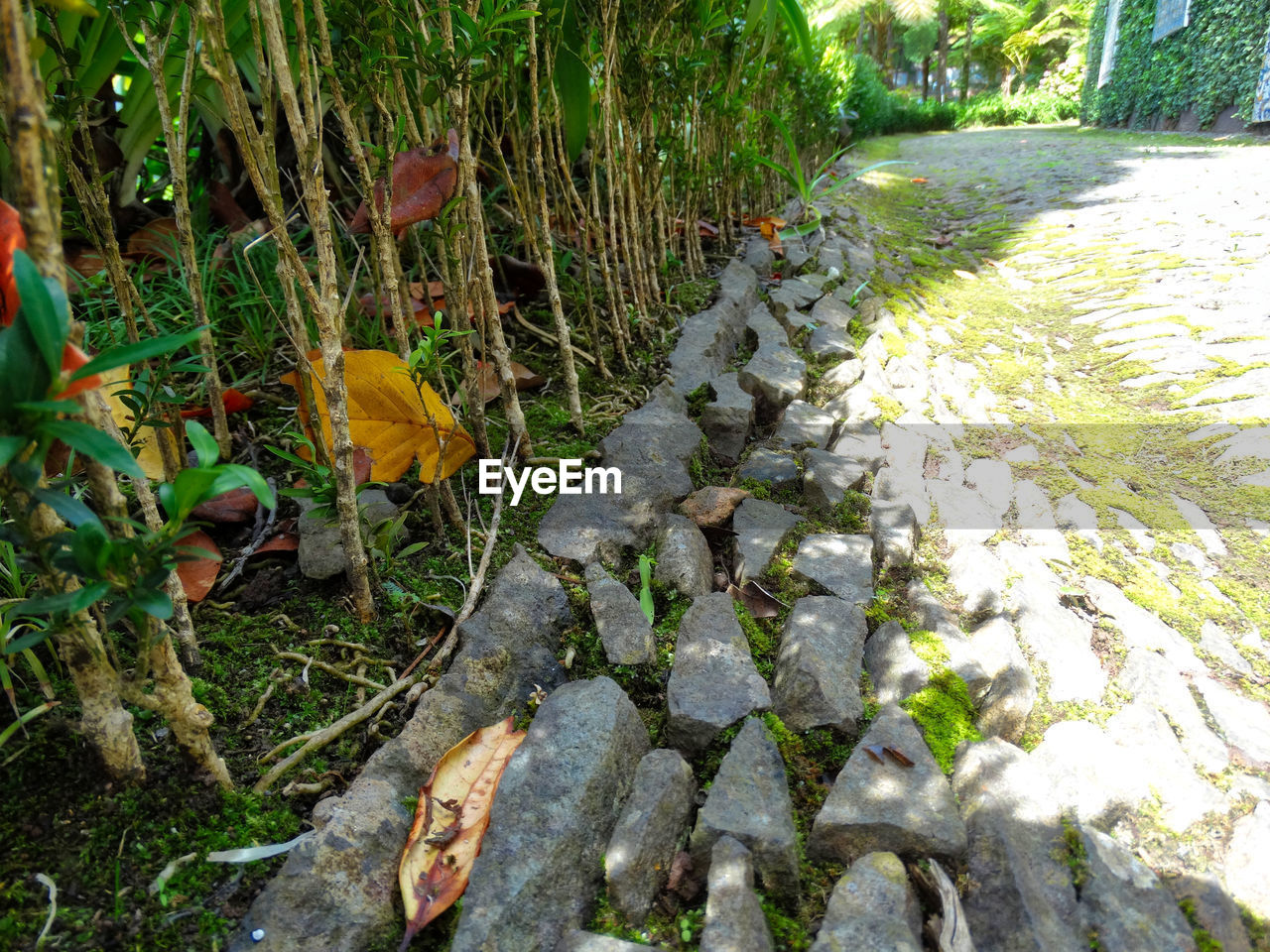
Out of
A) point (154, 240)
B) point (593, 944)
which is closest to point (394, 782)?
point (593, 944)

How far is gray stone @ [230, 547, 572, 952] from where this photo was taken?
3.01 ft

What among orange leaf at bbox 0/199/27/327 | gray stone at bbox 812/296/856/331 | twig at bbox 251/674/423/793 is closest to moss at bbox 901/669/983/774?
twig at bbox 251/674/423/793

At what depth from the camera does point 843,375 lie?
254 cm

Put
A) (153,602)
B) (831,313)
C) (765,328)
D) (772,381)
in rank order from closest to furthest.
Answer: (153,602)
(772,381)
(765,328)
(831,313)

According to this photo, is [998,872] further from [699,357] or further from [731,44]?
[731,44]

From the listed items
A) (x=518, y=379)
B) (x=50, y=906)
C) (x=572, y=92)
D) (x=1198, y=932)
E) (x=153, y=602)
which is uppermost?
(x=572, y=92)

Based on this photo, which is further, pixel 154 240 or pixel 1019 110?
pixel 1019 110

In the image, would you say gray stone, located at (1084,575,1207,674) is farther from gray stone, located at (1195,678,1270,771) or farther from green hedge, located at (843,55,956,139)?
green hedge, located at (843,55,956,139)

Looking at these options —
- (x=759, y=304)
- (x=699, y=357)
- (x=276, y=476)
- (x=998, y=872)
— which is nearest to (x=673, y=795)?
(x=998, y=872)

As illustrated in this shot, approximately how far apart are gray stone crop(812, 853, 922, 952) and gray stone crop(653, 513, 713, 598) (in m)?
0.65

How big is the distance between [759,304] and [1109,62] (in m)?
16.1

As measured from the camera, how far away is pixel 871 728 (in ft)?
4.02

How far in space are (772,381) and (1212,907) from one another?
1.67 m

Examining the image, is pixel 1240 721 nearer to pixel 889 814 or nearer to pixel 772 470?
pixel 889 814
